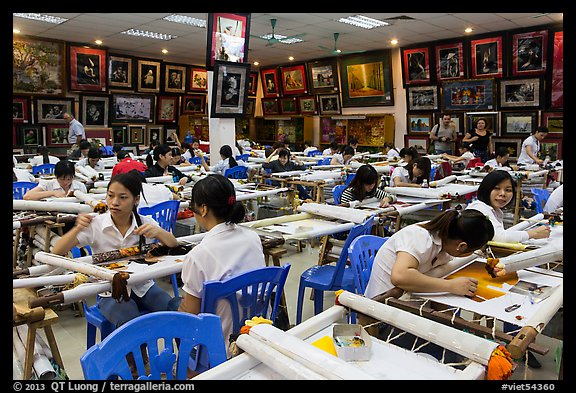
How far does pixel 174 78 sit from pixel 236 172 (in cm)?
833

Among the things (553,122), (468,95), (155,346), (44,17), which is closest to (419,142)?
(468,95)

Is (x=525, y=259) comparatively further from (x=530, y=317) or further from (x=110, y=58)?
(x=110, y=58)

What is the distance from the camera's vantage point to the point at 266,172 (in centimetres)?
727

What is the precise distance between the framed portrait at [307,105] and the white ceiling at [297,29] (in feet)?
6.59

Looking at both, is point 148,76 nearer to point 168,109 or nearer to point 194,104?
point 168,109

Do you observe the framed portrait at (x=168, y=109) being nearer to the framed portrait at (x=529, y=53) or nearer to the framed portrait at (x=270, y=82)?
the framed portrait at (x=270, y=82)

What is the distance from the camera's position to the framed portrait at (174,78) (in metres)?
14.1

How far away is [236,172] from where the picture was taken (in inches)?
286

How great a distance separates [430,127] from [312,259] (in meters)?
8.51

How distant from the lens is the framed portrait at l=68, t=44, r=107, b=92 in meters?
11.9

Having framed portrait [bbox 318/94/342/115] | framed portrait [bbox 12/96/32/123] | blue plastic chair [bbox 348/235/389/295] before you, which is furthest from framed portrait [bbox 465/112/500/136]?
framed portrait [bbox 12/96/32/123]

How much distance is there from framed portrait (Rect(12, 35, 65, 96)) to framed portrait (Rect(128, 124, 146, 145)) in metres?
2.31

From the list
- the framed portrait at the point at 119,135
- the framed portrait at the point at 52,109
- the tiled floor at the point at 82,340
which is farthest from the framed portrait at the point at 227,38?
the framed portrait at the point at 119,135

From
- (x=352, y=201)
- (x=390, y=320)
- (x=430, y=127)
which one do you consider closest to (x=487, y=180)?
(x=352, y=201)
